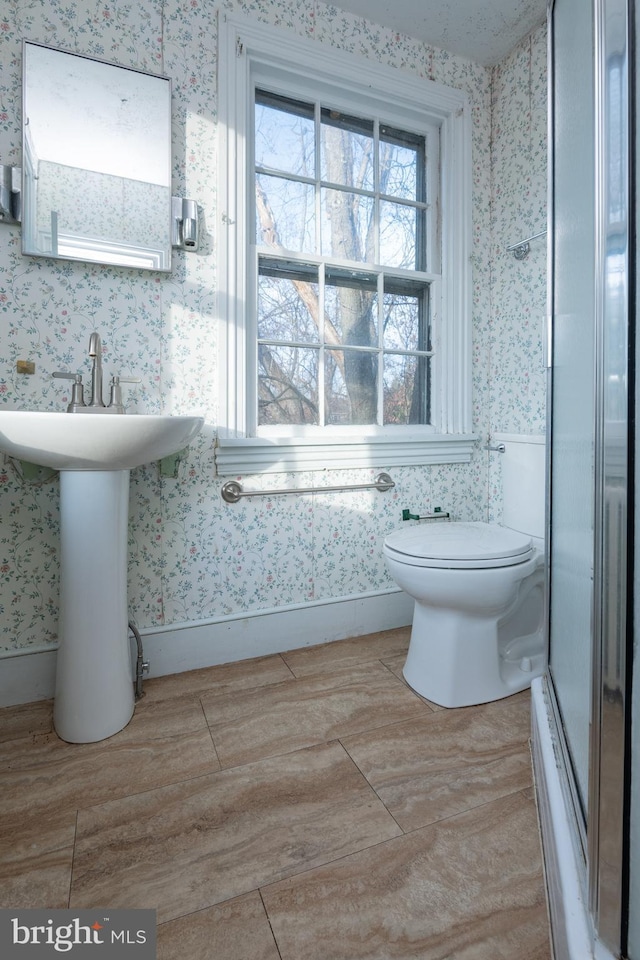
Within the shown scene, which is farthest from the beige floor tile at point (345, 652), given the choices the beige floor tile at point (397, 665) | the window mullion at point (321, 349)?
the window mullion at point (321, 349)

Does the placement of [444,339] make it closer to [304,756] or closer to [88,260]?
[88,260]

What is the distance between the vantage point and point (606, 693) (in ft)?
1.90

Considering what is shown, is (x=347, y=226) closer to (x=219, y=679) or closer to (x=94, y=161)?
(x=94, y=161)

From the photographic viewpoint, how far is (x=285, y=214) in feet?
6.07

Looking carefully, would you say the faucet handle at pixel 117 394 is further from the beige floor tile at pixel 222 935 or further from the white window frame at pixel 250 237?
the beige floor tile at pixel 222 935

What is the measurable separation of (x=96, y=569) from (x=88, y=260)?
0.91 m

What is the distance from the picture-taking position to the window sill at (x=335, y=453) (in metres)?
1.72

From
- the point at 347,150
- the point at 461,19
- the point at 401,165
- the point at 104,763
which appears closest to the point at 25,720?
the point at 104,763

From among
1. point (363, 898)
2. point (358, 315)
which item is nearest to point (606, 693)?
point (363, 898)

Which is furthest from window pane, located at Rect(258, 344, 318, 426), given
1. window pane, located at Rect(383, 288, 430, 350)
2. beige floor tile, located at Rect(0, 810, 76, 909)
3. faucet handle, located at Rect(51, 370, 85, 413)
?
beige floor tile, located at Rect(0, 810, 76, 909)

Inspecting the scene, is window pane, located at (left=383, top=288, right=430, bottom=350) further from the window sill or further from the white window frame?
the window sill

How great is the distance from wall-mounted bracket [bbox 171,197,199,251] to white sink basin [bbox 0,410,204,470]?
0.71 meters

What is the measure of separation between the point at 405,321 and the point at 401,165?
0.64 meters

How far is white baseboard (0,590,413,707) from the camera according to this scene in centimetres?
148
